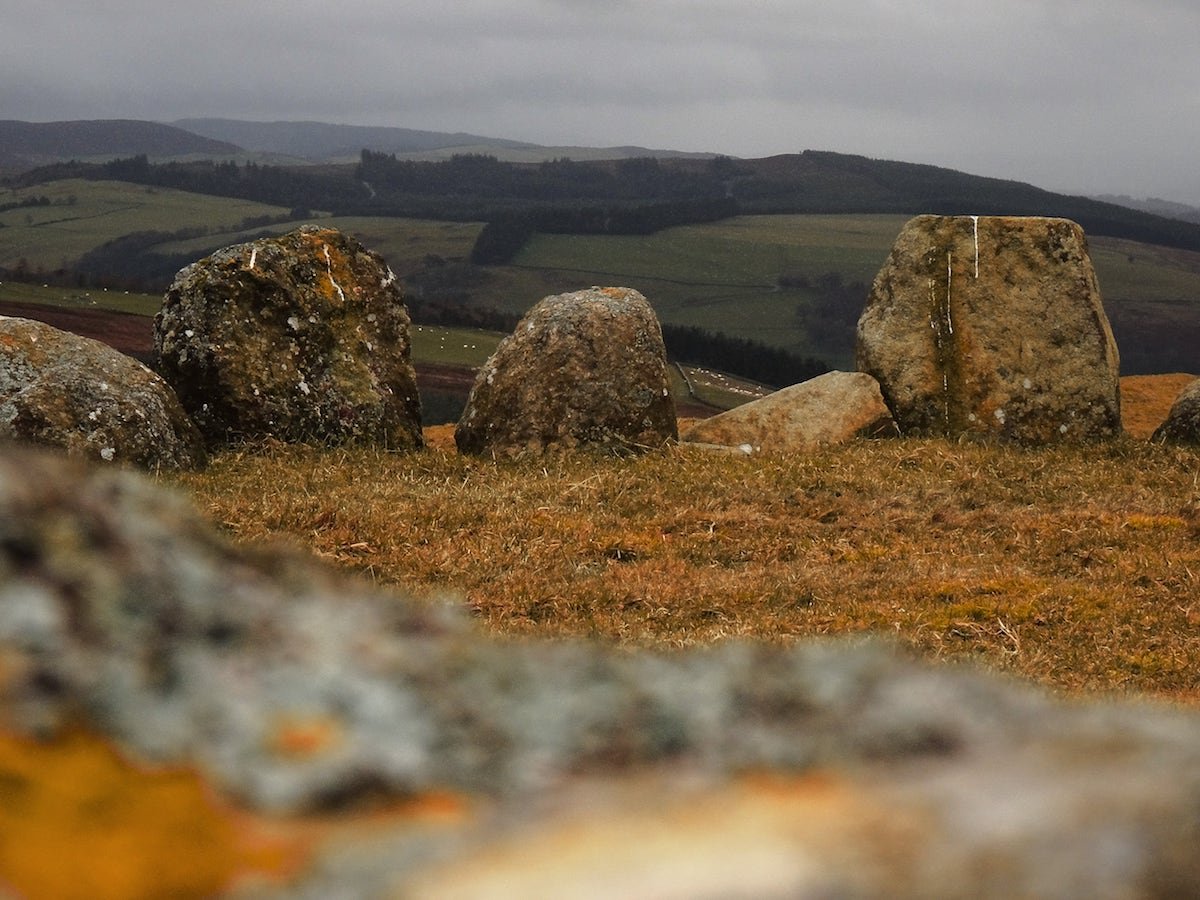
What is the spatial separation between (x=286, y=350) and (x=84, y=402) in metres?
3.46

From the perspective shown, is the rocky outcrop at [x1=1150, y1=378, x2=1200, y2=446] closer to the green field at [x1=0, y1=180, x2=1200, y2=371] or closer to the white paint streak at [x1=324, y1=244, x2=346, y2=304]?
the white paint streak at [x1=324, y1=244, x2=346, y2=304]

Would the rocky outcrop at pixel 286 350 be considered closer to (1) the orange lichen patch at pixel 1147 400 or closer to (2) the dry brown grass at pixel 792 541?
(2) the dry brown grass at pixel 792 541

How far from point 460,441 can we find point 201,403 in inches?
140

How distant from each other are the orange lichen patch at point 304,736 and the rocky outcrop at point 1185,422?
1821 centimetres

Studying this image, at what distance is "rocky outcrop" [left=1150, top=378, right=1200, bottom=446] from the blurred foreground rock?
58.3ft

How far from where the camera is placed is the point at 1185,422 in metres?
18.0

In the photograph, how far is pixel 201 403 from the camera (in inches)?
632

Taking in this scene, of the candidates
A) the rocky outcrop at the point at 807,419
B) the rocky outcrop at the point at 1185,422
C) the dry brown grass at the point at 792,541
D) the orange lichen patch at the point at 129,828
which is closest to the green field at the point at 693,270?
the rocky outcrop at the point at 1185,422

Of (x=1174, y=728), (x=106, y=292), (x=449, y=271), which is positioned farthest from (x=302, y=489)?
(x=449, y=271)

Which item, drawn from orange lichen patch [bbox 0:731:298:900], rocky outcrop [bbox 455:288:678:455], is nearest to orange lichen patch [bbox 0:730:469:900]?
orange lichen patch [bbox 0:731:298:900]

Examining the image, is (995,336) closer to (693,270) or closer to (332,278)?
(332,278)

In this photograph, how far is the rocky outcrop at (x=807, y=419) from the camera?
693 inches

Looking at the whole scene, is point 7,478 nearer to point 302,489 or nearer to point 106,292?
point 302,489

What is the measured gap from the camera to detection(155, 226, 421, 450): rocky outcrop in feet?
52.7
